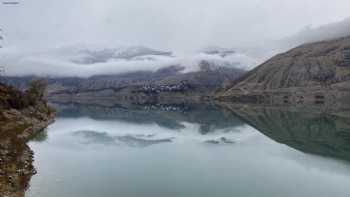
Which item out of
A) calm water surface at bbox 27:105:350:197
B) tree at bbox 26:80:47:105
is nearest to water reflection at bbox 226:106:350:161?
calm water surface at bbox 27:105:350:197

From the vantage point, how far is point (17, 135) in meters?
102

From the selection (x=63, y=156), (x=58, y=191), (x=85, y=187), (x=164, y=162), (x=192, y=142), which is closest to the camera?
(x=58, y=191)

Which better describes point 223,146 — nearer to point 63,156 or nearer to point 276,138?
point 276,138

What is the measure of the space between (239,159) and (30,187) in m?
47.4

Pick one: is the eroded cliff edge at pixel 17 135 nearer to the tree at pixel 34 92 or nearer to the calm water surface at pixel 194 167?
the tree at pixel 34 92

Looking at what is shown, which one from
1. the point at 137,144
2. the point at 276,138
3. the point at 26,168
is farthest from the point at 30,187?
the point at 276,138

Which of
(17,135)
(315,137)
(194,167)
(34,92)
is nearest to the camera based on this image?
(194,167)

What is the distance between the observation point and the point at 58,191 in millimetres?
56125

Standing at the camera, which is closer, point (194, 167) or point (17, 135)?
point (194, 167)

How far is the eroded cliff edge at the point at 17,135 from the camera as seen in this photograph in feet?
183

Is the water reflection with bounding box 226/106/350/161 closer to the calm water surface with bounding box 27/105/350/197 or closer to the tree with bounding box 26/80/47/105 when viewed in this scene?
the calm water surface with bounding box 27/105/350/197

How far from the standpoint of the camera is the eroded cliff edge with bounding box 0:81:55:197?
183 ft

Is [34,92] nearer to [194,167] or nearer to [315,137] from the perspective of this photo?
[315,137]

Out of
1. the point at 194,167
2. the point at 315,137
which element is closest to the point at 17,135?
the point at 194,167
